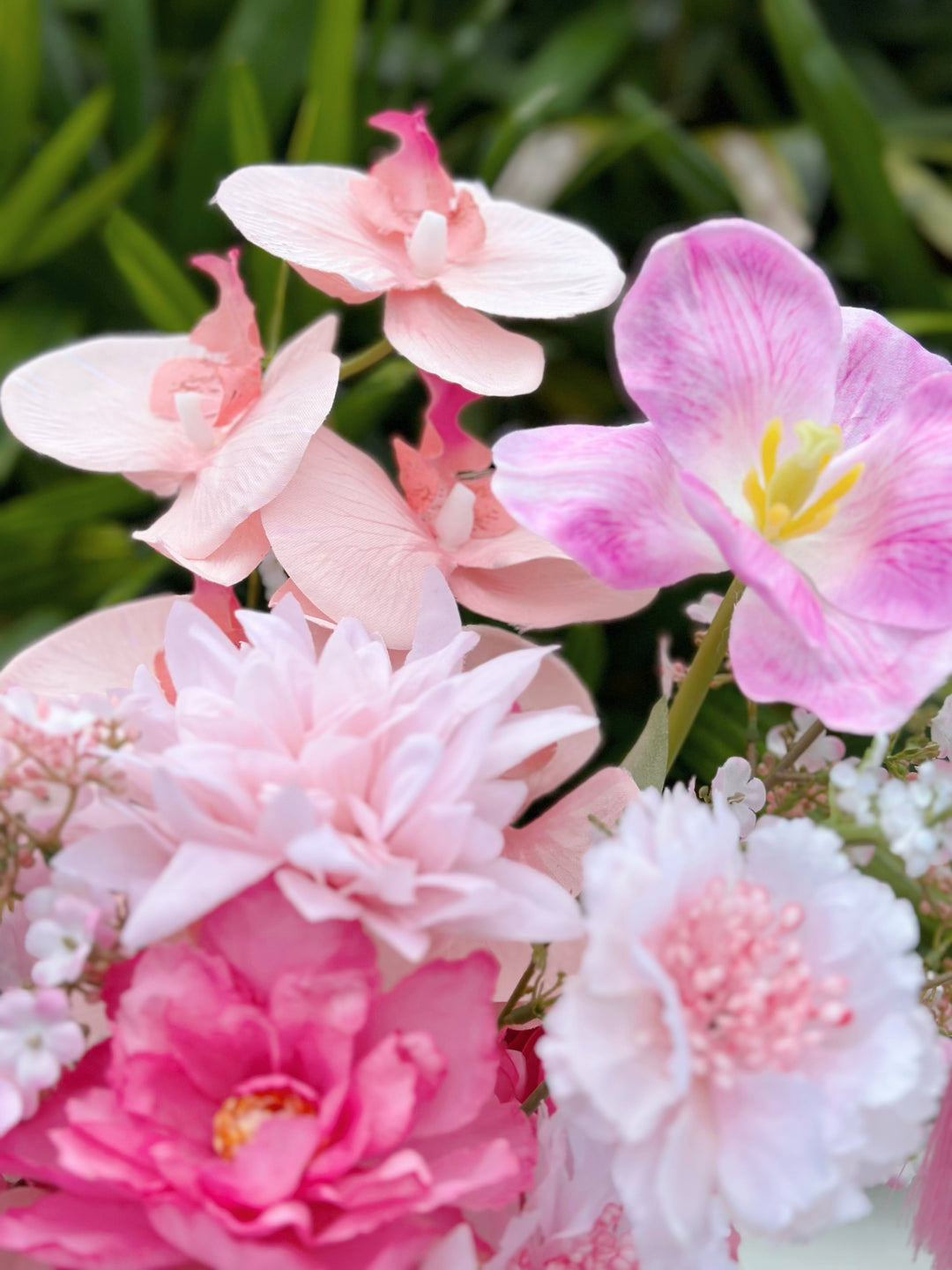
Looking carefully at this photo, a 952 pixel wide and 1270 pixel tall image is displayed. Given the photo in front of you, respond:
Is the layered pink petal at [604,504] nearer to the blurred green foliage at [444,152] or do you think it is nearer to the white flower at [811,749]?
the white flower at [811,749]

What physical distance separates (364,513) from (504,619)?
1.7 inches

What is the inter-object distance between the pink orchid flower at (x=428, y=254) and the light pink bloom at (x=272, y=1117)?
151 mm

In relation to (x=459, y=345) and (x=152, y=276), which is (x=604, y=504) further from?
(x=152, y=276)

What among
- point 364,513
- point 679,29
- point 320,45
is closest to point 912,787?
point 364,513

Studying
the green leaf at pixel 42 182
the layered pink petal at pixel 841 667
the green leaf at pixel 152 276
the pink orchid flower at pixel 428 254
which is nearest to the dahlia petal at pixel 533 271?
the pink orchid flower at pixel 428 254

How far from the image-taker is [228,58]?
0.87 metres

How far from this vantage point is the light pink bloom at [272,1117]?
0.20 metres

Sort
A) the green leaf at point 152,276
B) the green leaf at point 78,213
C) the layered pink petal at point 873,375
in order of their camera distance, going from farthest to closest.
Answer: the green leaf at point 78,213 < the green leaf at point 152,276 < the layered pink petal at point 873,375

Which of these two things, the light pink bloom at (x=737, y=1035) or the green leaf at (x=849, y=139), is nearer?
the light pink bloom at (x=737, y=1035)

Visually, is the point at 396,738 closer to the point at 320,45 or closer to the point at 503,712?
the point at 503,712

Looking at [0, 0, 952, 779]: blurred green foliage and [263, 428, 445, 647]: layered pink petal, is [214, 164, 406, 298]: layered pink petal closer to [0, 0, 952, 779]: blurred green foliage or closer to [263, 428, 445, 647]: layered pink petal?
[263, 428, 445, 647]: layered pink petal

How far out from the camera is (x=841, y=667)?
10.0 inches

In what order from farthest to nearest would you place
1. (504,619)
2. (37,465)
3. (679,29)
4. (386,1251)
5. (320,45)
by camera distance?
(679,29)
(37,465)
(320,45)
(504,619)
(386,1251)

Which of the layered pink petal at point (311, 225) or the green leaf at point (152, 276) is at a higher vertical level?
the layered pink petal at point (311, 225)
